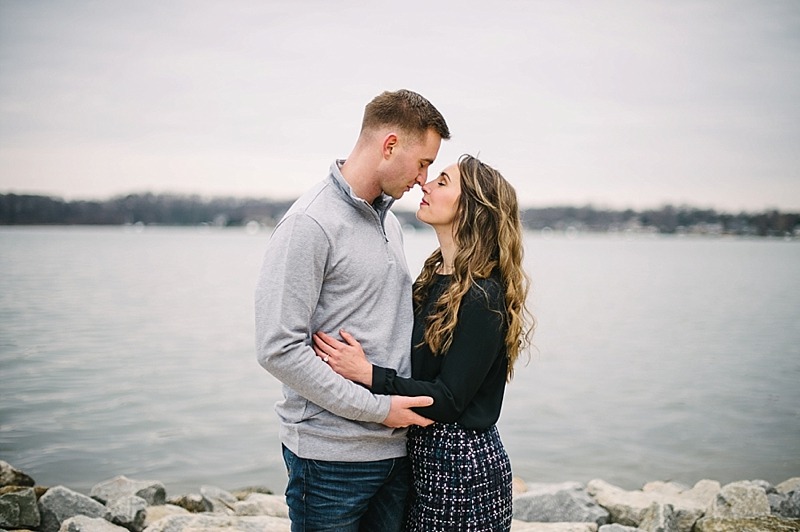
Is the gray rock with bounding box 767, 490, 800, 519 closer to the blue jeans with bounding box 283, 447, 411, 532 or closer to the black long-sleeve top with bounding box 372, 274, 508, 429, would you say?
the black long-sleeve top with bounding box 372, 274, 508, 429

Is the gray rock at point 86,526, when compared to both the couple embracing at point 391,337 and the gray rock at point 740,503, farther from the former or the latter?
the gray rock at point 740,503

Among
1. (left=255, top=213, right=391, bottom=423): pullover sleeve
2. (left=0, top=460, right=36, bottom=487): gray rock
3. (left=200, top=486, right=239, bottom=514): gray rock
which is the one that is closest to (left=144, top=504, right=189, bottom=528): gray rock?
(left=200, top=486, right=239, bottom=514): gray rock

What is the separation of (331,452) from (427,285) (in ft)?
3.18

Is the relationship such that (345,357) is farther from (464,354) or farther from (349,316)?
(464,354)

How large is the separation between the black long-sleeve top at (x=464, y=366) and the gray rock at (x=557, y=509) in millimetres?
3876

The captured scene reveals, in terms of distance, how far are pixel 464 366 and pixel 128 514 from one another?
410cm

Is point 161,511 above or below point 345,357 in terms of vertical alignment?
below

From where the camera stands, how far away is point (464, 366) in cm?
329

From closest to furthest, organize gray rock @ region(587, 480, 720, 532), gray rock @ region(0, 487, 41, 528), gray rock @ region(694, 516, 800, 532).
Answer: gray rock @ region(694, 516, 800, 532)
gray rock @ region(0, 487, 41, 528)
gray rock @ region(587, 480, 720, 532)

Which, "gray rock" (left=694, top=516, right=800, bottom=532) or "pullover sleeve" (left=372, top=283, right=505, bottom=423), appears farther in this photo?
"gray rock" (left=694, top=516, right=800, bottom=532)

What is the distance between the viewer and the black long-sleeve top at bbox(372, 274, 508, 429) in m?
3.27

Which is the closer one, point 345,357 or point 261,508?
point 345,357

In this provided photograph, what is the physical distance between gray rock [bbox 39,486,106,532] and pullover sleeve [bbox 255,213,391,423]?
4.25 metres

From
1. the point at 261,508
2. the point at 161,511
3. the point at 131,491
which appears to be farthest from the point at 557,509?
the point at 131,491
